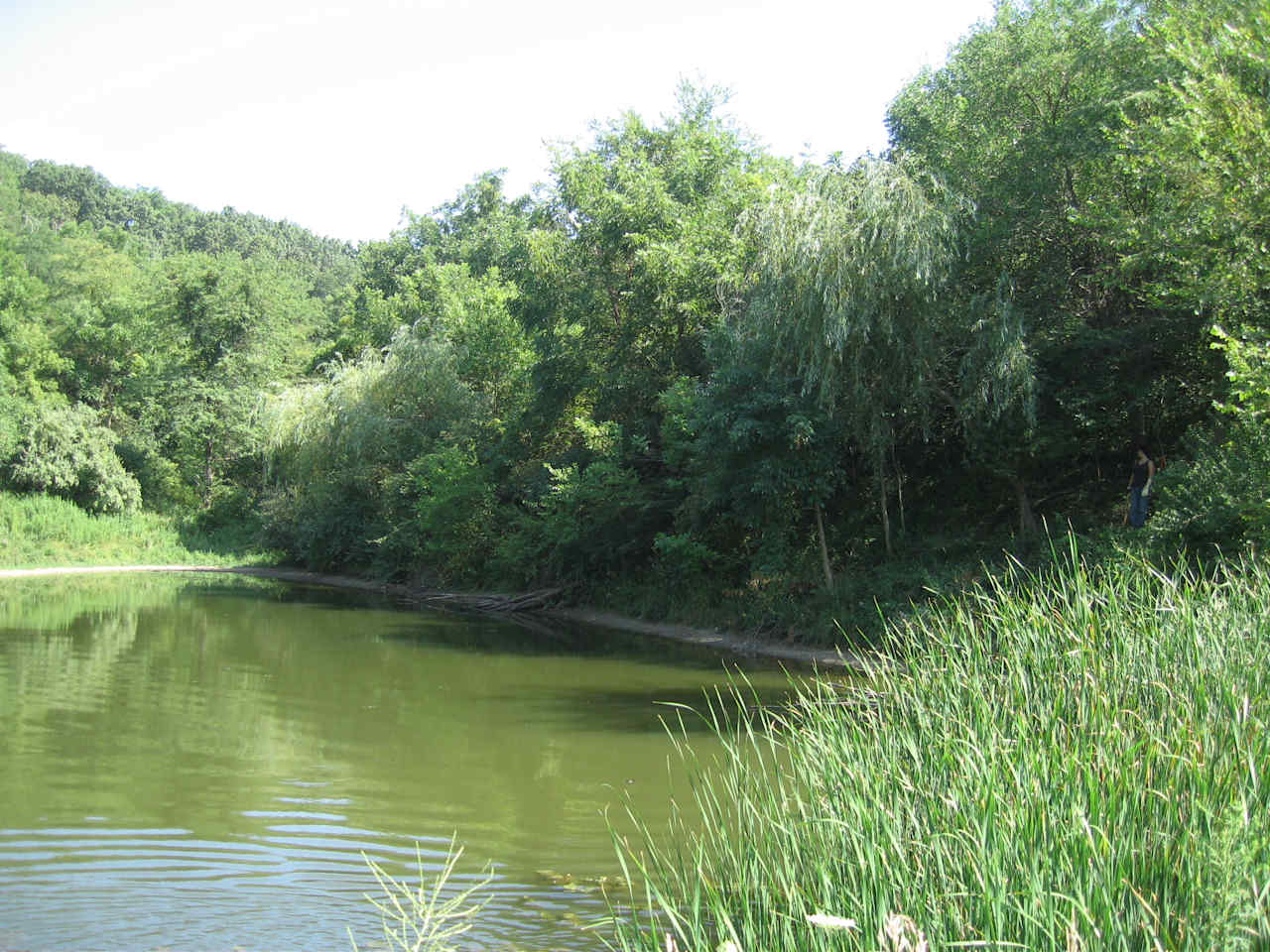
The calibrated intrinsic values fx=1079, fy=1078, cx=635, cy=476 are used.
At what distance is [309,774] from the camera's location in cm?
941

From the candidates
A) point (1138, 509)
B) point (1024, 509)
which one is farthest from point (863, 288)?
point (1138, 509)

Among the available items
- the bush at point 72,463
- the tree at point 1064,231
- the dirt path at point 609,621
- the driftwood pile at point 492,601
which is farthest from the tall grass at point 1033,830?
the bush at point 72,463

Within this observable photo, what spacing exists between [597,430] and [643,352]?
1.98 m

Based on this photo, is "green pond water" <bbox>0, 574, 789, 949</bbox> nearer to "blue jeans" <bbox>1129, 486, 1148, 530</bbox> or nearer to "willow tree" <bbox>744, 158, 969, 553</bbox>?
"willow tree" <bbox>744, 158, 969, 553</bbox>

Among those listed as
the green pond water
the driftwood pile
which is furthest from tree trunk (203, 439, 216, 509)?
the green pond water

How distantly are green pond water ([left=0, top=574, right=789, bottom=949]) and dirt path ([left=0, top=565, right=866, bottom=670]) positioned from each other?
85cm

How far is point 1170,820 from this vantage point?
3.34 metres

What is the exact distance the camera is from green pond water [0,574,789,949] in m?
5.97

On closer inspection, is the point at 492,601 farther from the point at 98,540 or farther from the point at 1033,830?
the point at 1033,830

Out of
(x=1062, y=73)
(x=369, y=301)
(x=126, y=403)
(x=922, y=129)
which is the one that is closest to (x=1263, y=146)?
(x=1062, y=73)

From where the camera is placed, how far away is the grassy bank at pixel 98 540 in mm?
32500

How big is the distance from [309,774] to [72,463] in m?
29.5

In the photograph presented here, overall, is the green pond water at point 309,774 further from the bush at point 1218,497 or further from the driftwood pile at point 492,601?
the driftwood pile at point 492,601

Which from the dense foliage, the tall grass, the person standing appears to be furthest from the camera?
the person standing
